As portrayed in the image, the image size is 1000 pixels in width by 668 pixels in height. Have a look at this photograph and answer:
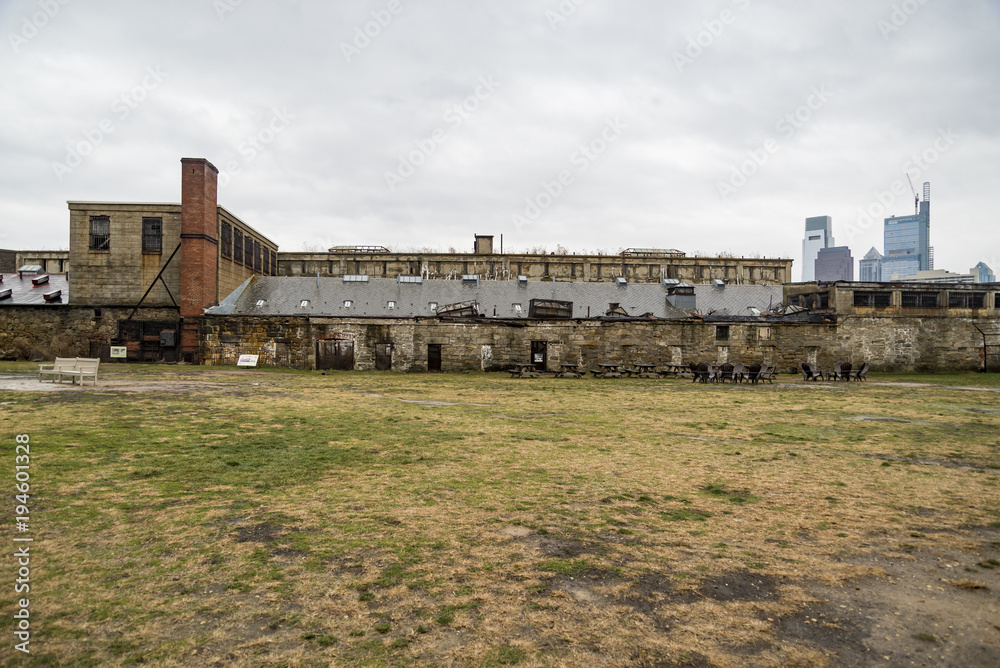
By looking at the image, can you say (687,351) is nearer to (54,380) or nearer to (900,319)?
(900,319)

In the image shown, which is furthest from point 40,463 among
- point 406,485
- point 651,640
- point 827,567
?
point 827,567

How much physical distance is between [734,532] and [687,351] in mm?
29695

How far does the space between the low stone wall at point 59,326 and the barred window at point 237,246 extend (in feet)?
19.6

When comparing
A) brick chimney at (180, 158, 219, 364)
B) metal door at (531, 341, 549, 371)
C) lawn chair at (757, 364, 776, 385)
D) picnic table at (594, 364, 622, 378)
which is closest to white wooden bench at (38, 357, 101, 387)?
brick chimney at (180, 158, 219, 364)

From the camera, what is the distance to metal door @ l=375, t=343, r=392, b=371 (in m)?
32.2

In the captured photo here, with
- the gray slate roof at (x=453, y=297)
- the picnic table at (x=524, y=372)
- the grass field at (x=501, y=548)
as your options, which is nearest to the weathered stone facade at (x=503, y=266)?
the gray slate roof at (x=453, y=297)

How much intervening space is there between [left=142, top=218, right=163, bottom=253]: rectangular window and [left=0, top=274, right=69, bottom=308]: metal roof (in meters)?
6.41

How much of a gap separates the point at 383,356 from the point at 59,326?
761 inches

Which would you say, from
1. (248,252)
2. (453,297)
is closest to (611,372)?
(453,297)

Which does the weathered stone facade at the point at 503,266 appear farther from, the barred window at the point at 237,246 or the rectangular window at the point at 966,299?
the rectangular window at the point at 966,299

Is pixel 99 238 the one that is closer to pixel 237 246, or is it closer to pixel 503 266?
pixel 237 246

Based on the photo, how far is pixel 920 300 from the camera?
34906mm

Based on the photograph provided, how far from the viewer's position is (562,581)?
391 centimetres

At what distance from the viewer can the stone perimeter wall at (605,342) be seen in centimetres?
3177
